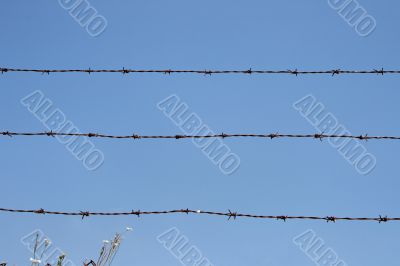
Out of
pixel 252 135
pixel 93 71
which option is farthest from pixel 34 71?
pixel 252 135

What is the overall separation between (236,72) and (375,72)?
1.38 m

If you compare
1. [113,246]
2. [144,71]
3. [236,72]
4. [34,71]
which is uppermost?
[236,72]

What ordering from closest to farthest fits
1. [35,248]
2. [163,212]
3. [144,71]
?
[163,212] < [35,248] < [144,71]

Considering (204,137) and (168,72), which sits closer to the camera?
(204,137)

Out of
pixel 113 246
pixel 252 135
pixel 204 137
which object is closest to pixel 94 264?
pixel 113 246

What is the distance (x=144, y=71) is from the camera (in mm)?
4590

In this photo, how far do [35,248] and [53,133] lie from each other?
110 cm

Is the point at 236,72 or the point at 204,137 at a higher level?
the point at 236,72

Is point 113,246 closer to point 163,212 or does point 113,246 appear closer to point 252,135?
point 163,212

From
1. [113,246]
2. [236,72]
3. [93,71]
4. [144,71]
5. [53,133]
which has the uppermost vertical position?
[236,72]

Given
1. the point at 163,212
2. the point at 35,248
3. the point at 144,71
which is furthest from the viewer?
the point at 144,71

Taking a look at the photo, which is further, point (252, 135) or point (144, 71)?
point (144, 71)

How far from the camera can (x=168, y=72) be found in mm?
4812

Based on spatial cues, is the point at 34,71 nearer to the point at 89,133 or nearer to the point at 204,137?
the point at 89,133
